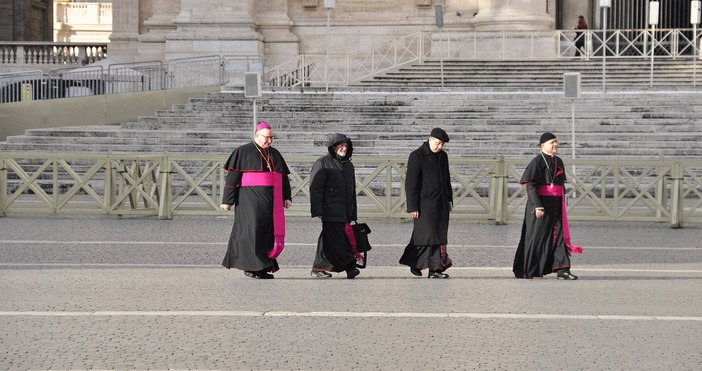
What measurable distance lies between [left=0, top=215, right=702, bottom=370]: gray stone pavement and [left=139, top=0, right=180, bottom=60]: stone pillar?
957 inches

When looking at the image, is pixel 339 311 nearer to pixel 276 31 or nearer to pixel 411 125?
pixel 411 125

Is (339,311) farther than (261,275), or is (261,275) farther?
(261,275)

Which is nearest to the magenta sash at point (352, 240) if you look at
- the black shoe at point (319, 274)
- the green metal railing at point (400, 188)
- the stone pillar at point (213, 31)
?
the black shoe at point (319, 274)

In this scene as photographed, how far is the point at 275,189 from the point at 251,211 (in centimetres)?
36

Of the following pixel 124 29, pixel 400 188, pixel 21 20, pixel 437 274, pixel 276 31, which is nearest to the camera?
pixel 437 274

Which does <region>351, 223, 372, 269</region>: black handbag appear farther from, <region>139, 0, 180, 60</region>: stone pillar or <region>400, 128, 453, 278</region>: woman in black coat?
<region>139, 0, 180, 60</region>: stone pillar

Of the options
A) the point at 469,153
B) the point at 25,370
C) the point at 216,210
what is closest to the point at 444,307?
the point at 25,370

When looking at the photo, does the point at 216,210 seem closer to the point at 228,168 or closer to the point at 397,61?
→ the point at 228,168

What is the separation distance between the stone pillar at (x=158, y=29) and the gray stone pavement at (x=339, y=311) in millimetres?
24308

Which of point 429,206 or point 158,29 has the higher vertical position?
point 158,29

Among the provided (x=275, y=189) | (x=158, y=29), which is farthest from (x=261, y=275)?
(x=158, y=29)

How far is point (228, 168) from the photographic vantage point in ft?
43.9

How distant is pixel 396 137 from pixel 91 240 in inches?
465

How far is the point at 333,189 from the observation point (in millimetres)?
13492
